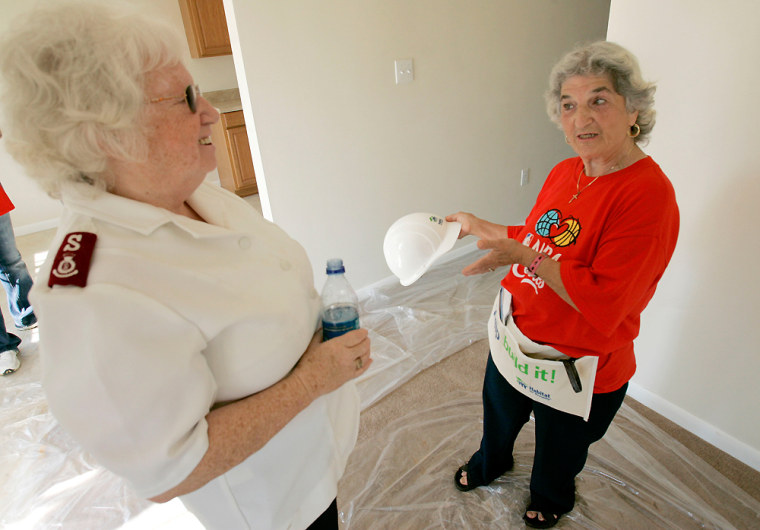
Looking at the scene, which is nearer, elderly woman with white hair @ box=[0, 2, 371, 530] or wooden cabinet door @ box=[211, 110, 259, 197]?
elderly woman with white hair @ box=[0, 2, 371, 530]

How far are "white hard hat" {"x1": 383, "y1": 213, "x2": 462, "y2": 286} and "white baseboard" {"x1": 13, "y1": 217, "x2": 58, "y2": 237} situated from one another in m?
4.63

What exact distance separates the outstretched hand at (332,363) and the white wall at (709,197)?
1.31 m

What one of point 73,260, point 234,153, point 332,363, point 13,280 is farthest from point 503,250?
point 234,153

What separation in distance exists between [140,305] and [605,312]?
84cm

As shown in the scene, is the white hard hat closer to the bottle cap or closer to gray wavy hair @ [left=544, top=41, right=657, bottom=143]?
the bottle cap

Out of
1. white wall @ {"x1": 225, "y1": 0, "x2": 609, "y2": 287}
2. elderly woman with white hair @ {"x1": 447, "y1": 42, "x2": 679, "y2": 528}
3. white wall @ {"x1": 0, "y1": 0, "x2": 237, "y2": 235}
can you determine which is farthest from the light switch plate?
white wall @ {"x1": 0, "y1": 0, "x2": 237, "y2": 235}

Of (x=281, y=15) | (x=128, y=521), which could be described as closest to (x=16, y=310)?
(x=128, y=521)

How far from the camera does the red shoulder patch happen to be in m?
0.54

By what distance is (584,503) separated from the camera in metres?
1.38

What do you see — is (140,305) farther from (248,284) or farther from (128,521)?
(128,521)

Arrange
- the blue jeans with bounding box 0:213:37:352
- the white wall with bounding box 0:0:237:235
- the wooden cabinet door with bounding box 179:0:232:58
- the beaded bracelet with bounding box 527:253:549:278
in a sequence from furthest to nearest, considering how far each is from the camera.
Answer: the wooden cabinet door with bounding box 179:0:232:58, the white wall with bounding box 0:0:237:235, the blue jeans with bounding box 0:213:37:352, the beaded bracelet with bounding box 527:253:549:278

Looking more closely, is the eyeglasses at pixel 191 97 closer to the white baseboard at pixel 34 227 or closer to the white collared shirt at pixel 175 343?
the white collared shirt at pixel 175 343

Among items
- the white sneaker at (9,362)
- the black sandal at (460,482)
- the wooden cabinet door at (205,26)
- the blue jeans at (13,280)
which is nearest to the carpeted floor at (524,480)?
the black sandal at (460,482)

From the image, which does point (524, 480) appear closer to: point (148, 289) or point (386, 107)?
point (148, 289)
